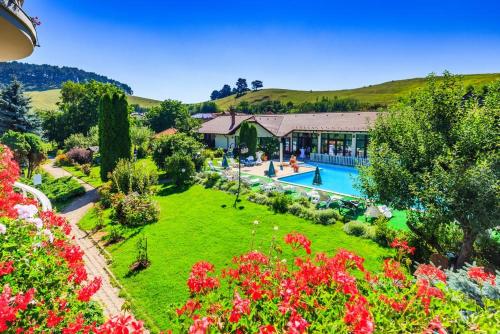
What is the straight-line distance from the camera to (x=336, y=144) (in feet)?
104

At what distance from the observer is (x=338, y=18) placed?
2436 cm

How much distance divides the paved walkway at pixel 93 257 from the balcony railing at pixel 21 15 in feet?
17.7

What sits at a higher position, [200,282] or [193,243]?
[200,282]

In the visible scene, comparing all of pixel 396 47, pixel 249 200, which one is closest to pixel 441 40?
pixel 396 47

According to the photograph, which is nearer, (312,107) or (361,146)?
(361,146)

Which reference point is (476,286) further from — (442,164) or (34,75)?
(34,75)

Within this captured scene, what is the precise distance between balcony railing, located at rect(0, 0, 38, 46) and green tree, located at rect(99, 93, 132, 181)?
13211 mm

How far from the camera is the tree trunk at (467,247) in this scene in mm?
7696

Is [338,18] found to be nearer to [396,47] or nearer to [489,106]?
[396,47]

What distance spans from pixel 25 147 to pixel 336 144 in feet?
95.8

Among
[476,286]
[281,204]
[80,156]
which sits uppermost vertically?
[476,286]

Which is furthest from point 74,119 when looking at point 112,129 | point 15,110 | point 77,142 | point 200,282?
point 200,282

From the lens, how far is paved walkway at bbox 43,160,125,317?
25.8 ft

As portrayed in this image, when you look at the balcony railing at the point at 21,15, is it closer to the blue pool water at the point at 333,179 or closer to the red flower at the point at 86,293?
the red flower at the point at 86,293
